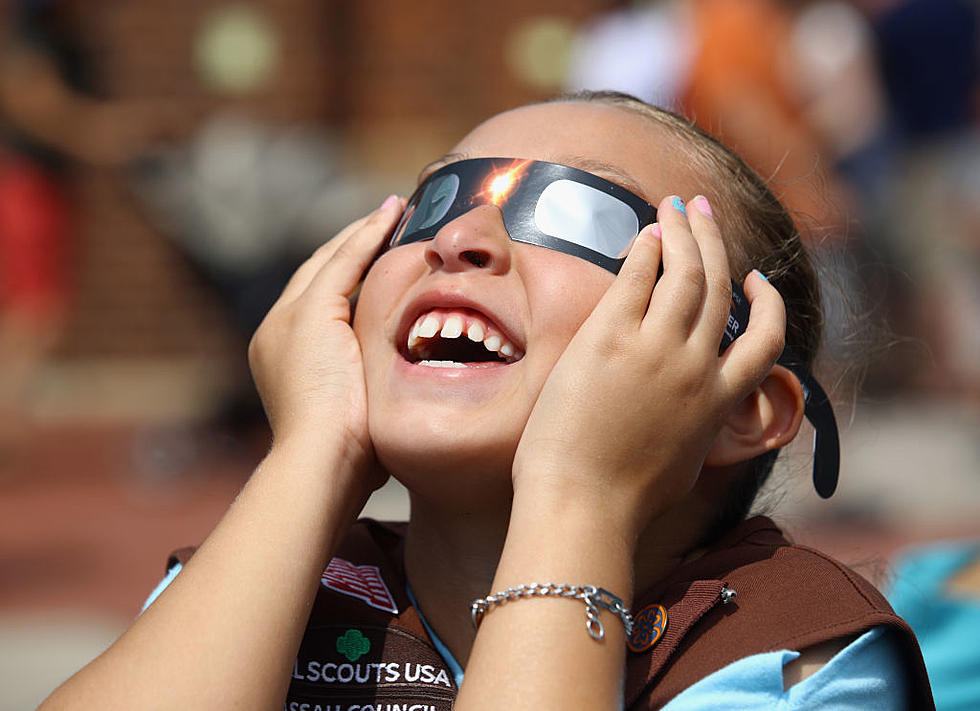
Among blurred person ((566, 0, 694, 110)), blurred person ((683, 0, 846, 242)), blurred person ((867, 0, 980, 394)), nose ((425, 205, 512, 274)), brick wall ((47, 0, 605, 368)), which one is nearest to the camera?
nose ((425, 205, 512, 274))

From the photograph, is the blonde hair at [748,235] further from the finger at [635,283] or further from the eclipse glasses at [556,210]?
the finger at [635,283]

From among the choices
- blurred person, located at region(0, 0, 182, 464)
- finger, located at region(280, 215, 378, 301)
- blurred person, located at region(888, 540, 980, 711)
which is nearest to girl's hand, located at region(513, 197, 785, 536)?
finger, located at region(280, 215, 378, 301)

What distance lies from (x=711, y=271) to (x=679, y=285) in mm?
107

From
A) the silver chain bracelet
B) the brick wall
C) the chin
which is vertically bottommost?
the silver chain bracelet

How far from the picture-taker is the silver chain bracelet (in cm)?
161

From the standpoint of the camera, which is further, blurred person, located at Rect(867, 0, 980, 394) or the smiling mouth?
blurred person, located at Rect(867, 0, 980, 394)

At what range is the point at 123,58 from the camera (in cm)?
952

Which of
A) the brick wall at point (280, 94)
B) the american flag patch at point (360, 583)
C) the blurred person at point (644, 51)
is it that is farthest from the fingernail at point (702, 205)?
the brick wall at point (280, 94)

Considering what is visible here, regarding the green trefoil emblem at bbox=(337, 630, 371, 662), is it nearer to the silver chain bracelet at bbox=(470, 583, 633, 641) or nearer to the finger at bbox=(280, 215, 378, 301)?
the silver chain bracelet at bbox=(470, 583, 633, 641)

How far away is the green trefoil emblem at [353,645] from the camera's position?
1948mm

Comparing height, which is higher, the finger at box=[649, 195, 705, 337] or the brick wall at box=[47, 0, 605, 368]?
the brick wall at box=[47, 0, 605, 368]

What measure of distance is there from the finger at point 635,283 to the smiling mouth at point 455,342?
0.19 m

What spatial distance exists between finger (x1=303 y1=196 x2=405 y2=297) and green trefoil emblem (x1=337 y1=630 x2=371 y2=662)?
0.63 metres

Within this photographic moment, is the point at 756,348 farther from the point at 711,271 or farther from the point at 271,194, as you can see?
the point at 271,194
